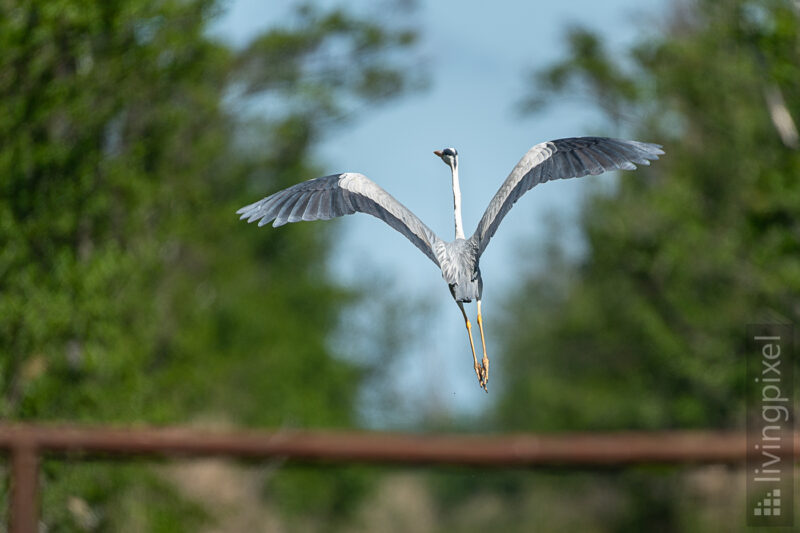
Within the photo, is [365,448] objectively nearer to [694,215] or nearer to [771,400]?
[694,215]

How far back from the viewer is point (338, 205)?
303 cm

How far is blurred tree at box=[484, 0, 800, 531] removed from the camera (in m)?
17.4

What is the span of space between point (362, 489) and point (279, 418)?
1035cm

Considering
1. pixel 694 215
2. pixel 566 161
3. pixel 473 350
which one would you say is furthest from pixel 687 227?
pixel 473 350

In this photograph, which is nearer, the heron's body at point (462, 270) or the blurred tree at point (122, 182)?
the heron's body at point (462, 270)

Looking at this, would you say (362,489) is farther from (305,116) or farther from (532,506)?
(305,116)

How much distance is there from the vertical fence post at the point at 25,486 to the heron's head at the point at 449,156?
1.36 metres

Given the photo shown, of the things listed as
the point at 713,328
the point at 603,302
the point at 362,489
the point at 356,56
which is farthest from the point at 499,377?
the point at 356,56

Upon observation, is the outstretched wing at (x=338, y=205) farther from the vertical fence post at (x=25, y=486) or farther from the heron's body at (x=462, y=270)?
the vertical fence post at (x=25, y=486)

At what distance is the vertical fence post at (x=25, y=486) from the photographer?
3070 millimetres

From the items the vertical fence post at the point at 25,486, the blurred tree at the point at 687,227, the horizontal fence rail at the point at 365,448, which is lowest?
the vertical fence post at the point at 25,486

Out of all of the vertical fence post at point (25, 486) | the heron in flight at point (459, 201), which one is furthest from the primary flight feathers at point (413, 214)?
the vertical fence post at point (25, 486)

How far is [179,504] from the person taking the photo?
1602 cm

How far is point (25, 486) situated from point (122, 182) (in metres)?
11.9
